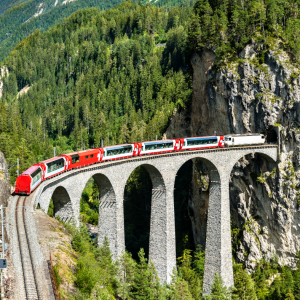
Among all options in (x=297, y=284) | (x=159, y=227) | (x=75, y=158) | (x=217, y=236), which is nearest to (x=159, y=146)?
(x=159, y=227)

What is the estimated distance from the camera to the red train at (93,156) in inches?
1473

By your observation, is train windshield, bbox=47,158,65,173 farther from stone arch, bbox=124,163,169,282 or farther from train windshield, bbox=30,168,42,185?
stone arch, bbox=124,163,169,282

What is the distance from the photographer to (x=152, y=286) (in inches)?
1619

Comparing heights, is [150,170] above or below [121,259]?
above

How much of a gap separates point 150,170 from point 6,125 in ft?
190

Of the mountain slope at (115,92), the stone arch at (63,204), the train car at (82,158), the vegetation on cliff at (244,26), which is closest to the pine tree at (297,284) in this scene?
the vegetation on cliff at (244,26)

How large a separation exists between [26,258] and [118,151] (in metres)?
25.2

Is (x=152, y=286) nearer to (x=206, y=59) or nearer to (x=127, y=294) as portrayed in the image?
Result: (x=127, y=294)

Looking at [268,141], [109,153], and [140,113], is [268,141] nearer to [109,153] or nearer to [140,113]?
[109,153]

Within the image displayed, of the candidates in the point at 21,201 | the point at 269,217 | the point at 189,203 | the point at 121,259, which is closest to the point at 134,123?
the point at 189,203

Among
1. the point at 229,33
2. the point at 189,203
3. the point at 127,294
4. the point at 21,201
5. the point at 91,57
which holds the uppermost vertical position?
the point at 91,57

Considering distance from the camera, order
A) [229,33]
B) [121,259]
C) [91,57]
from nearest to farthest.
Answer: [121,259] → [229,33] → [91,57]

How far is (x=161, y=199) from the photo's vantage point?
5341cm

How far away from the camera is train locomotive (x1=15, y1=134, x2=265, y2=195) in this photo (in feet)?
123
